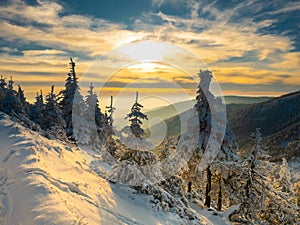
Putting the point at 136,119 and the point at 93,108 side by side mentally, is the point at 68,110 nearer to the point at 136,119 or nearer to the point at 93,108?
the point at 93,108

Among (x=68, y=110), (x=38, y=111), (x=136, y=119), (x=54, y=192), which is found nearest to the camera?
(x=54, y=192)

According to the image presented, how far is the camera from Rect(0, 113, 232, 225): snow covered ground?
800 cm

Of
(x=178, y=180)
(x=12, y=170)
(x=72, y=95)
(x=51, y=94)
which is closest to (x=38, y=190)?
(x=12, y=170)

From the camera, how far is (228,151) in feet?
80.5

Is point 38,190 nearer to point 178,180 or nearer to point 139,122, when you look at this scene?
point 139,122

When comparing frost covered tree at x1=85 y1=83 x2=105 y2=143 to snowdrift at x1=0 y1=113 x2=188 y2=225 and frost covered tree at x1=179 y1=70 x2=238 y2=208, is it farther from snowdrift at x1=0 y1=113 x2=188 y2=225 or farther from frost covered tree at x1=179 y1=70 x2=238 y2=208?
snowdrift at x1=0 y1=113 x2=188 y2=225

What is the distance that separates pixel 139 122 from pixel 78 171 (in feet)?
18.4

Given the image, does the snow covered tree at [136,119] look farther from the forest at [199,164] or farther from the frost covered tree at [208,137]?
the frost covered tree at [208,137]

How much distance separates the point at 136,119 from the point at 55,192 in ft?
29.4

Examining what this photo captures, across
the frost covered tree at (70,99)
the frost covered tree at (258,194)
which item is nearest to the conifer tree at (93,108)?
the frost covered tree at (70,99)

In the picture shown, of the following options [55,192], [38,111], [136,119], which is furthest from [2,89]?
[55,192]

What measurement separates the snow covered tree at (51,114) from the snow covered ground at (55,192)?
16.0 meters

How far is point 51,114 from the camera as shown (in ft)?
105

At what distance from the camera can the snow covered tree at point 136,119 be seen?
55.5 feet
